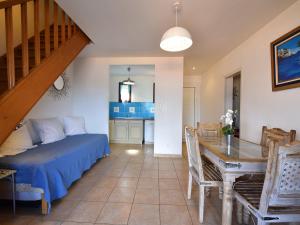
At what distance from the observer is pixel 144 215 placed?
1898mm

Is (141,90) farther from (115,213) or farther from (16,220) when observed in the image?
(16,220)

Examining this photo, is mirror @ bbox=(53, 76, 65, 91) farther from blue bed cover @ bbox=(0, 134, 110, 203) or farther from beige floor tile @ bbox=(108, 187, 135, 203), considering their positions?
beige floor tile @ bbox=(108, 187, 135, 203)

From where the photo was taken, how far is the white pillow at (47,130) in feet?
9.82

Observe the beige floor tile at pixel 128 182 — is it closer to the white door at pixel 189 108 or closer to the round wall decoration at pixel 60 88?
the round wall decoration at pixel 60 88

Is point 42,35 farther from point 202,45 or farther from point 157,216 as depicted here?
point 157,216

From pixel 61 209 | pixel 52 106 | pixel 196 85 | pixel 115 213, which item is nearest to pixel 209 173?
pixel 115 213

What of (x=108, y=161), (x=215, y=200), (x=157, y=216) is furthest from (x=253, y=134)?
(x=108, y=161)

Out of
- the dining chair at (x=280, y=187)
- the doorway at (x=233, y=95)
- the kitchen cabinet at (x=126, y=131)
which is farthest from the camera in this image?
the kitchen cabinet at (x=126, y=131)

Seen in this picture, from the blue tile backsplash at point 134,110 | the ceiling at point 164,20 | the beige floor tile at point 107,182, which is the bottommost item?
the beige floor tile at point 107,182

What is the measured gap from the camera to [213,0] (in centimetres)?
196

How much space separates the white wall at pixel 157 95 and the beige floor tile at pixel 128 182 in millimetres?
1446

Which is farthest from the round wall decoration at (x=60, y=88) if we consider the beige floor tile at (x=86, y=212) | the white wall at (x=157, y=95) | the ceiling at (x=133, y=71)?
the beige floor tile at (x=86, y=212)

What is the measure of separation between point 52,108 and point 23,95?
80.0 inches

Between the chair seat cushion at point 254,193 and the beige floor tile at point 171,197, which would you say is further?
the beige floor tile at point 171,197
